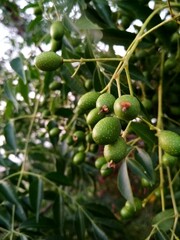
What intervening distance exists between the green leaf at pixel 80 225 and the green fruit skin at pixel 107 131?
2.39 feet

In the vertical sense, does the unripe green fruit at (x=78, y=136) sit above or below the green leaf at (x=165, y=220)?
above

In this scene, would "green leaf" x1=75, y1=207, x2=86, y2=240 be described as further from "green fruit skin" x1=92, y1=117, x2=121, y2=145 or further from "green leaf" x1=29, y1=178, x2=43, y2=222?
"green fruit skin" x1=92, y1=117, x2=121, y2=145

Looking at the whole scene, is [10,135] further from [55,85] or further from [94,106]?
[94,106]

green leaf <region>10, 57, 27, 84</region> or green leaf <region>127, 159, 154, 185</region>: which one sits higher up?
green leaf <region>10, 57, 27, 84</region>

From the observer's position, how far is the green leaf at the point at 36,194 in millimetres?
1438

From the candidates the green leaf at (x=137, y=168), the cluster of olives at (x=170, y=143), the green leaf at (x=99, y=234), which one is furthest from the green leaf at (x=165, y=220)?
the cluster of olives at (x=170, y=143)

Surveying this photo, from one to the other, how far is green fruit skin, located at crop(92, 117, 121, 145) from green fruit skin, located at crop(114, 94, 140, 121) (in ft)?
0.07

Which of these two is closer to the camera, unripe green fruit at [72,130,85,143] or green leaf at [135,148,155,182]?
green leaf at [135,148,155,182]

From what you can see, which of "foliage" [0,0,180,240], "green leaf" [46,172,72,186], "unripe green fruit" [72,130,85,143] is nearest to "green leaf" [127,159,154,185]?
"foliage" [0,0,180,240]

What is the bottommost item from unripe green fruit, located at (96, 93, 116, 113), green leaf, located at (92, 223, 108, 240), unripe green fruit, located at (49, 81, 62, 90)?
green leaf, located at (92, 223, 108, 240)

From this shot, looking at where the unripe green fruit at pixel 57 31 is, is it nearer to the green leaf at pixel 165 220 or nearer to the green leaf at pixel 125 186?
the green leaf at pixel 125 186

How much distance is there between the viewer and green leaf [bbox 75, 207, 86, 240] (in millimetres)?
1458

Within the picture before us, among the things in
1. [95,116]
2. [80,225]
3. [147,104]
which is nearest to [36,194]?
[80,225]

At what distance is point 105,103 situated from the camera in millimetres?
841
